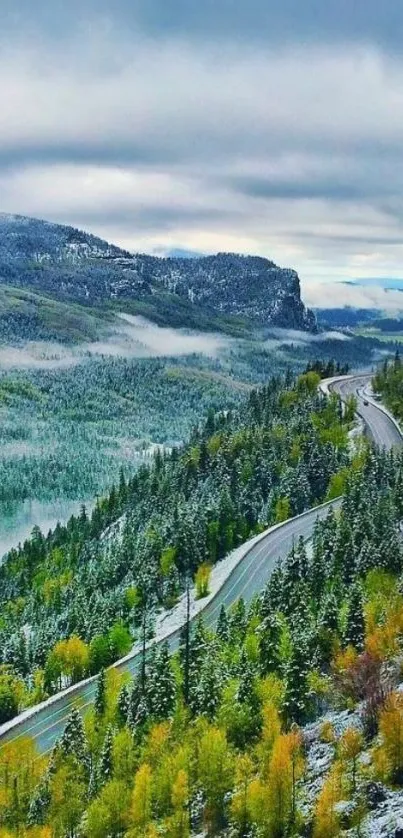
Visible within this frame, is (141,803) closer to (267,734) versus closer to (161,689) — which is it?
(267,734)

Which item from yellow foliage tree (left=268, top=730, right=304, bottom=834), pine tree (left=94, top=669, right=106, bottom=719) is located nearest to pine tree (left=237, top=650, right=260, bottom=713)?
yellow foliage tree (left=268, top=730, right=304, bottom=834)

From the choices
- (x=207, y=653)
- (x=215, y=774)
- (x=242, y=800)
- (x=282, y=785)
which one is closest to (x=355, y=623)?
(x=207, y=653)

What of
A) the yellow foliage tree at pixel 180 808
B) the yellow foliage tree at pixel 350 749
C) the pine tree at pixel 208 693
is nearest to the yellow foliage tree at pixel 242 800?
the yellow foliage tree at pixel 180 808

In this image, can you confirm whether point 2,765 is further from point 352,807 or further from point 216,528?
point 216,528

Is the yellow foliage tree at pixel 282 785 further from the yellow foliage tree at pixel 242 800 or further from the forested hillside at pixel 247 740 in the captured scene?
the yellow foliage tree at pixel 242 800

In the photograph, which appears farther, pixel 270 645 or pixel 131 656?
pixel 131 656

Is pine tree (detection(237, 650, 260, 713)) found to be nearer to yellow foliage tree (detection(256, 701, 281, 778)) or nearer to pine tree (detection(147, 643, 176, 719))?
yellow foliage tree (detection(256, 701, 281, 778))
